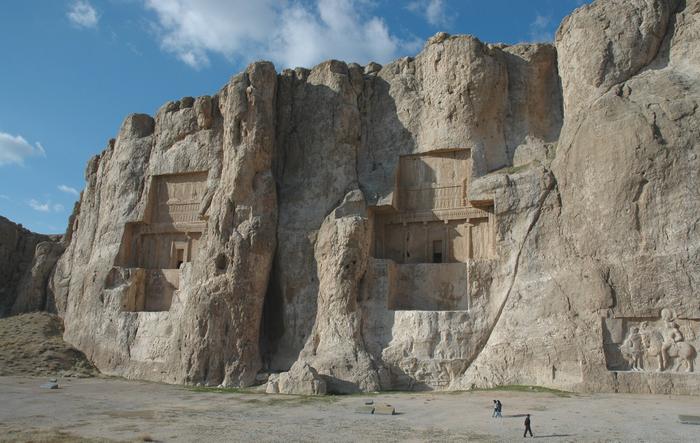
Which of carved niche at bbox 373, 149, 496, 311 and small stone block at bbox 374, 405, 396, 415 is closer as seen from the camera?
small stone block at bbox 374, 405, 396, 415

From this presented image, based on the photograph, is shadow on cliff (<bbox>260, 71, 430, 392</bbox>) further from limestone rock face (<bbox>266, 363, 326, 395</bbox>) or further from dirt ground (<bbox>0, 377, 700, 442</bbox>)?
dirt ground (<bbox>0, 377, 700, 442</bbox>)

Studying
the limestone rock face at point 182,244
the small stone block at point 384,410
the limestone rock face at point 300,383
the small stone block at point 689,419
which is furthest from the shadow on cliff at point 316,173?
the small stone block at point 689,419

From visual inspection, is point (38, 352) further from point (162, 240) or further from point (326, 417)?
point (326, 417)

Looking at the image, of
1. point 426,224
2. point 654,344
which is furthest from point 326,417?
point 426,224

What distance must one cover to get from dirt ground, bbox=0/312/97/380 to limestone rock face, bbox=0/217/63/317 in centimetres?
338

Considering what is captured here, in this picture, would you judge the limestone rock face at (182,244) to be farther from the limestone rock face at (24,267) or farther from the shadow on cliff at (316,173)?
the limestone rock face at (24,267)

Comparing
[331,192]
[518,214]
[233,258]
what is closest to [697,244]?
[518,214]

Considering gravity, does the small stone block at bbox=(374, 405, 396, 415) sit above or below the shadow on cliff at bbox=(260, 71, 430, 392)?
below

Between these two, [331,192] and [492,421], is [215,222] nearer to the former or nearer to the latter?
[331,192]

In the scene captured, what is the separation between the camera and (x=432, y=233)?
2334cm

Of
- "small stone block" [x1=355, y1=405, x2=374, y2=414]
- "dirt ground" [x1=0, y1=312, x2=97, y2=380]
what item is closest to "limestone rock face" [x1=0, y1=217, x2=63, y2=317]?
"dirt ground" [x1=0, y1=312, x2=97, y2=380]

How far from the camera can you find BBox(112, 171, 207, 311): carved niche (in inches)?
1019

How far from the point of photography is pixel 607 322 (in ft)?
59.3

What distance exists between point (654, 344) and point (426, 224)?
8836 millimetres
